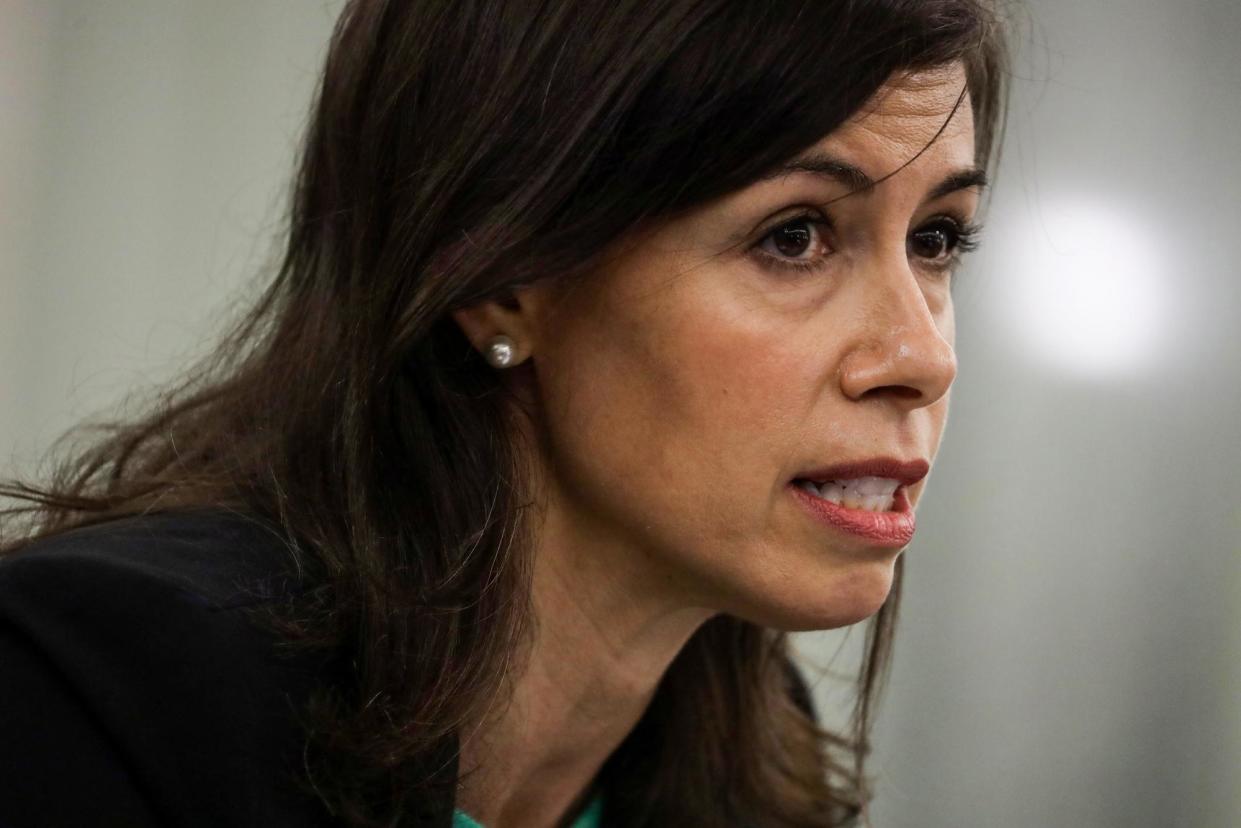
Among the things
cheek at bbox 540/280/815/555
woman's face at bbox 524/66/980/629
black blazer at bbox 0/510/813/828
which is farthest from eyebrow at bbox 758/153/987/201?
black blazer at bbox 0/510/813/828

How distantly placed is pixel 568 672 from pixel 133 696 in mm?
508

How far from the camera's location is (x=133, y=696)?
3.29ft

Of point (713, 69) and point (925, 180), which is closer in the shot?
point (713, 69)

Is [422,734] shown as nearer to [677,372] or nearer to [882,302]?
[677,372]

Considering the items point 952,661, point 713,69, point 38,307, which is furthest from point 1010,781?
point 38,307

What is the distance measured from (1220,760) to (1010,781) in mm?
368

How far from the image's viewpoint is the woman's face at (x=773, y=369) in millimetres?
1218

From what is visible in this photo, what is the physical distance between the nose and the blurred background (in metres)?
1.28

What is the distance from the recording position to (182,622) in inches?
40.6

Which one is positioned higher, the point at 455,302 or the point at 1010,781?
the point at 455,302

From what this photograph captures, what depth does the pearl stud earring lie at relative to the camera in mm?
1282

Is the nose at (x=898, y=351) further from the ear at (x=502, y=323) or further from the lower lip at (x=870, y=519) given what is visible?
the ear at (x=502, y=323)

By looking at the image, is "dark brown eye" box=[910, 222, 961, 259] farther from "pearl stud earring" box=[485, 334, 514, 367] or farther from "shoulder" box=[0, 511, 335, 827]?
"shoulder" box=[0, 511, 335, 827]

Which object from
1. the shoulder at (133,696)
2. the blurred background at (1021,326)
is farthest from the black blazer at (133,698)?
the blurred background at (1021,326)
